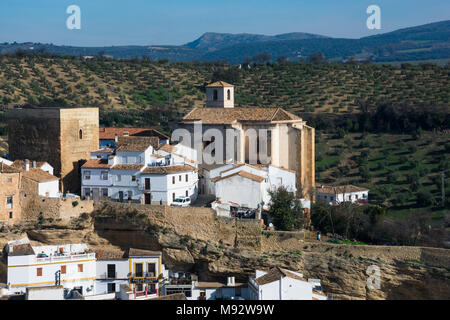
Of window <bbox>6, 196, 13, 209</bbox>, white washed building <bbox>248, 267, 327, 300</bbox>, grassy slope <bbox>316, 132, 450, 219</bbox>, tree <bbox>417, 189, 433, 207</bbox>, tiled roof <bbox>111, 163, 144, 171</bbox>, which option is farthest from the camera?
grassy slope <bbox>316, 132, 450, 219</bbox>

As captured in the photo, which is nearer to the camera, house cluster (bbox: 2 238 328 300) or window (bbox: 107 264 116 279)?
house cluster (bbox: 2 238 328 300)

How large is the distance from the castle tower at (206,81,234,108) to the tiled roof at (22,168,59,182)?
9.97m

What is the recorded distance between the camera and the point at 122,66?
195ft

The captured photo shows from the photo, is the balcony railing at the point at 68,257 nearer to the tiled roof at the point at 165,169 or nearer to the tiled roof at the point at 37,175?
the tiled roof at the point at 37,175

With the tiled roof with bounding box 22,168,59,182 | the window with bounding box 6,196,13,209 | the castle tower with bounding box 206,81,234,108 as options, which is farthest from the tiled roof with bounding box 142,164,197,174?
the castle tower with bounding box 206,81,234,108

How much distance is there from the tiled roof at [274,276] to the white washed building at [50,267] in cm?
571

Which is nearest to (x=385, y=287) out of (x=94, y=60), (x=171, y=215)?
(x=171, y=215)

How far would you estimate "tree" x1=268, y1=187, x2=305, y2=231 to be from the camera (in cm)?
2550

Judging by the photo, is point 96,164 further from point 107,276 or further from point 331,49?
point 331,49

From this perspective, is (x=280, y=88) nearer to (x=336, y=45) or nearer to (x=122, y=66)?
(x=122, y=66)

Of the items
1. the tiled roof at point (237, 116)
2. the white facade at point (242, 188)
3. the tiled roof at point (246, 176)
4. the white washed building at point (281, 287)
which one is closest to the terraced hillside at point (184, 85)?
the tiled roof at point (237, 116)

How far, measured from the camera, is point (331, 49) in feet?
419

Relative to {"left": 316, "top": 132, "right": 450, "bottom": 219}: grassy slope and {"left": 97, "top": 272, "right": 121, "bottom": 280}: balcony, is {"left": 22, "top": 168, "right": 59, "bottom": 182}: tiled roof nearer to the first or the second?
{"left": 97, "top": 272, "right": 121, "bottom": 280}: balcony

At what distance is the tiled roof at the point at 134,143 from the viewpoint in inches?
1049
